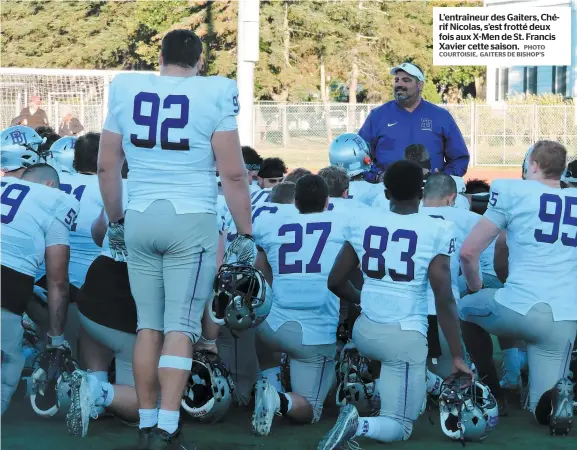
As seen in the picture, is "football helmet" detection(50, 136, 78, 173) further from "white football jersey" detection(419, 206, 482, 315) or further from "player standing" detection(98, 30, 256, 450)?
"white football jersey" detection(419, 206, 482, 315)

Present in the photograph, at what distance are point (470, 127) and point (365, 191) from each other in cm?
2448

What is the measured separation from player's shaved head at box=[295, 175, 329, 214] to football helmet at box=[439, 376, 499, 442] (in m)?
1.33

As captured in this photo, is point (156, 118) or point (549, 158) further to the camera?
point (549, 158)

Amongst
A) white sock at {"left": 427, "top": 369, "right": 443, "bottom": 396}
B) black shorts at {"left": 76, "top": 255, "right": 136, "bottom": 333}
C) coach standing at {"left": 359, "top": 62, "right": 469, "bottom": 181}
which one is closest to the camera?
black shorts at {"left": 76, "top": 255, "right": 136, "bottom": 333}

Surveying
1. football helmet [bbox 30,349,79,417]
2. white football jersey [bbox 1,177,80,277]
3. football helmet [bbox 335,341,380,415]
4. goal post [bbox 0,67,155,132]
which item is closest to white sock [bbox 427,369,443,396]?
football helmet [bbox 335,341,380,415]

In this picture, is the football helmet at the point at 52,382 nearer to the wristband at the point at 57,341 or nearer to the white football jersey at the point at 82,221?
the wristband at the point at 57,341

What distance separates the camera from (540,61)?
3628cm

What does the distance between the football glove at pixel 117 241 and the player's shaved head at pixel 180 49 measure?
2.95 feet

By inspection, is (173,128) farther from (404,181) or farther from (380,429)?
(380,429)

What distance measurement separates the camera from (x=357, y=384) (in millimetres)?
6398

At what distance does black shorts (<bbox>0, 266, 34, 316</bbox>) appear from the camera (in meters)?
5.82

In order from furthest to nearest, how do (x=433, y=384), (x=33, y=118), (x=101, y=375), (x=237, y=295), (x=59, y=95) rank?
(x=59, y=95) → (x=33, y=118) → (x=433, y=384) → (x=101, y=375) → (x=237, y=295)

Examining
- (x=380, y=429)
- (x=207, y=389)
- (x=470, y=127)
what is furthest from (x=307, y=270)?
(x=470, y=127)

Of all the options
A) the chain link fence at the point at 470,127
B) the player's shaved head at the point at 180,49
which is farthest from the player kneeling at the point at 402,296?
the chain link fence at the point at 470,127
